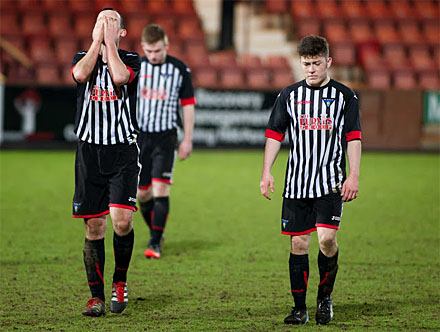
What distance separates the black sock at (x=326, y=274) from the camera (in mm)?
4582

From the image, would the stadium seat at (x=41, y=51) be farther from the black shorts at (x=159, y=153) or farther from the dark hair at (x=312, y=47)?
the dark hair at (x=312, y=47)

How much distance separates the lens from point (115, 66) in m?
4.38

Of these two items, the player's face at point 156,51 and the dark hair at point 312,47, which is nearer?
the dark hair at point 312,47

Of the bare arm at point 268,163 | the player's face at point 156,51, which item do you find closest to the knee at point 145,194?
the player's face at point 156,51

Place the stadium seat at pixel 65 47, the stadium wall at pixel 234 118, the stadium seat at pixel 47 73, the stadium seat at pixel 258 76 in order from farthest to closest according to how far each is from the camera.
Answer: the stadium seat at pixel 258 76, the stadium seat at pixel 65 47, the stadium seat at pixel 47 73, the stadium wall at pixel 234 118

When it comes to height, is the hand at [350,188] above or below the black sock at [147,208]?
above

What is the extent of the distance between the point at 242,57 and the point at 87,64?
1425 centimetres

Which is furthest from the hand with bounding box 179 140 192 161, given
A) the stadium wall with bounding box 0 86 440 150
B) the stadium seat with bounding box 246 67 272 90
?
the stadium seat with bounding box 246 67 272 90

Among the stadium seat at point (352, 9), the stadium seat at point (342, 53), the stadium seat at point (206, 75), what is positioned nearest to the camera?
the stadium seat at point (206, 75)

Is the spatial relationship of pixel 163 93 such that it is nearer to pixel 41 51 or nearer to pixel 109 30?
pixel 109 30

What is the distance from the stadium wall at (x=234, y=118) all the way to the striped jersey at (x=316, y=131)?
1049 cm

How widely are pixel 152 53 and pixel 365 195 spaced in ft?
15.9

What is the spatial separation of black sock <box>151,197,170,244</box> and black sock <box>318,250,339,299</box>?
7.34 ft

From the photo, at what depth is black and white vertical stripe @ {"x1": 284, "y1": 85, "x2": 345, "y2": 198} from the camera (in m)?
4.50
